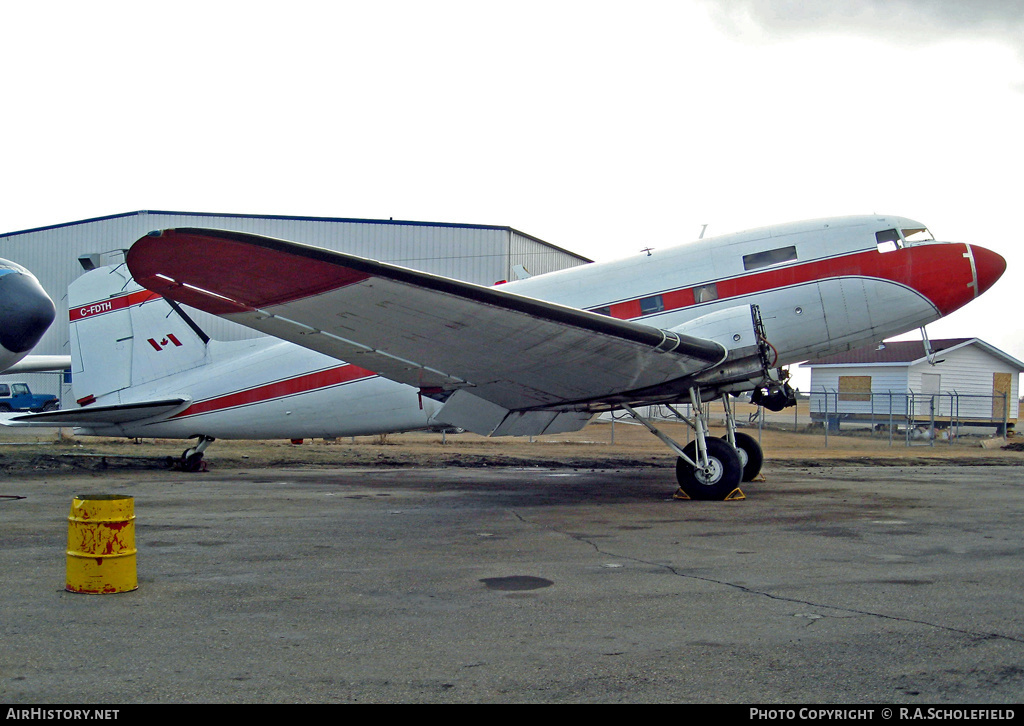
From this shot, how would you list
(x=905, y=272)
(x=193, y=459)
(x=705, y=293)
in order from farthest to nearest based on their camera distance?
1. (x=193, y=459)
2. (x=705, y=293)
3. (x=905, y=272)

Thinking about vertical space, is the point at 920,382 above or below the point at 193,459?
above

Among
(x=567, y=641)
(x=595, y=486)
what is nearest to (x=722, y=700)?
(x=567, y=641)

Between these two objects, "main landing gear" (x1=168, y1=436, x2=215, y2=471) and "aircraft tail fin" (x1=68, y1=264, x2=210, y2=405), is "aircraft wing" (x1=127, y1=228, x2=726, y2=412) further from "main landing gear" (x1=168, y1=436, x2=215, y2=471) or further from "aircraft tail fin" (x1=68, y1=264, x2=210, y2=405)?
"main landing gear" (x1=168, y1=436, x2=215, y2=471)

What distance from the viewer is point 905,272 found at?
471 inches

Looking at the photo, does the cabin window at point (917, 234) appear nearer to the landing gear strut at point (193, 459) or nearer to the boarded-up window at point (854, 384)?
the landing gear strut at point (193, 459)

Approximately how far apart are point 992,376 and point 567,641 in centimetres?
4326

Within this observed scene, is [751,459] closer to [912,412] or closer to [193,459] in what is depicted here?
[193,459]

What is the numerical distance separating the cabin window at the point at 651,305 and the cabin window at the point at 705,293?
0.54m

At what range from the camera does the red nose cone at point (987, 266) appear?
12.1m

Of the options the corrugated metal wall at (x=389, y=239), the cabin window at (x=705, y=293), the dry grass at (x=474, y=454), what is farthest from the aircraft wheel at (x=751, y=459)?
the corrugated metal wall at (x=389, y=239)

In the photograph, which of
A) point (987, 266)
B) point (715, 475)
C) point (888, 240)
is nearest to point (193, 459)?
point (715, 475)

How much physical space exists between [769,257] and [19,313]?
11.6 meters

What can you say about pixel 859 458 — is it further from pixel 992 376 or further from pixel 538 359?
pixel 992 376

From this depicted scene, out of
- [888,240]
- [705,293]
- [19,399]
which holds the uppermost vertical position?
[888,240]
